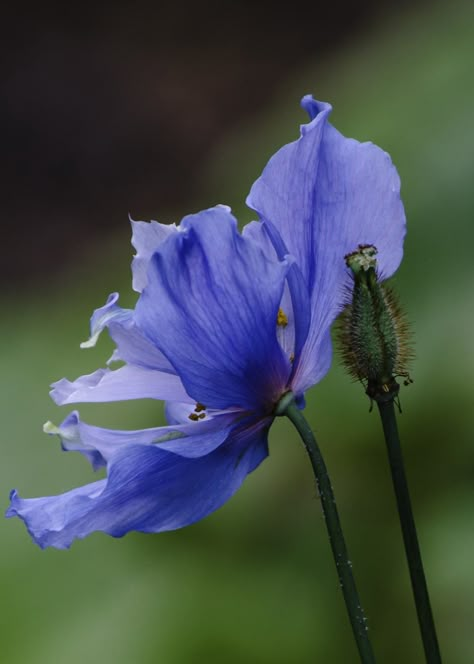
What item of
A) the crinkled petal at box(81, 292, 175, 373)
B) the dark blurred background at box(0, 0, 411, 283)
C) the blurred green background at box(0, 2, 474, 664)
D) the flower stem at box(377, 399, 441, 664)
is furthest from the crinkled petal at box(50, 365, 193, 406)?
the dark blurred background at box(0, 0, 411, 283)

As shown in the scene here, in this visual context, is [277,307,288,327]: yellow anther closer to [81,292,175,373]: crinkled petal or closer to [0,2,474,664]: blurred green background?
[81,292,175,373]: crinkled petal

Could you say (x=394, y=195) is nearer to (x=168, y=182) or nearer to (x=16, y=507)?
(x=16, y=507)

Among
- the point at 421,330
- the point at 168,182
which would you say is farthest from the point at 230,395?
the point at 168,182

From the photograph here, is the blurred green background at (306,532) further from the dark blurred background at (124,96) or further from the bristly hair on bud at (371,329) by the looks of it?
the dark blurred background at (124,96)

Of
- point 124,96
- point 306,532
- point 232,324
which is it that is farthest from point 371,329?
point 124,96

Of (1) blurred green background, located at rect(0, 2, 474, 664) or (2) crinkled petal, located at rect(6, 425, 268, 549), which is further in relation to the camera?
(1) blurred green background, located at rect(0, 2, 474, 664)

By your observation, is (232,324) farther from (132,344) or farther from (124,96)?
(124,96)
